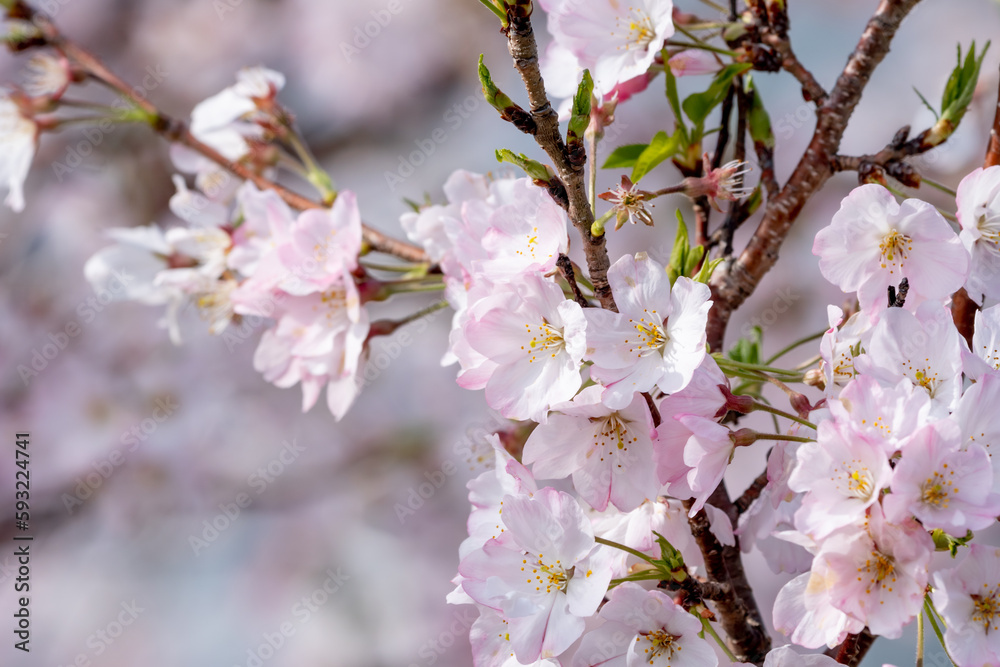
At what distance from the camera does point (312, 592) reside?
209 centimetres

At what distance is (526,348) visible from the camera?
51cm

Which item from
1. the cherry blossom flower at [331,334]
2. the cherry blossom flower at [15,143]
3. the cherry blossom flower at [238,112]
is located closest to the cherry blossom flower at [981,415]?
the cherry blossom flower at [331,334]

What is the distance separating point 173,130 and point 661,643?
2.63 ft

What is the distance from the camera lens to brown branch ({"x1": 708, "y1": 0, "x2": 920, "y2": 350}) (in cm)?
65

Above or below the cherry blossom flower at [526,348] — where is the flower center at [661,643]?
below

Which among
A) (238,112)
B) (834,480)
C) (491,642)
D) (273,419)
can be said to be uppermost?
(834,480)

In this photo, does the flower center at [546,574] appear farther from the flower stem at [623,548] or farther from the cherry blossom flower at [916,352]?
the cherry blossom flower at [916,352]

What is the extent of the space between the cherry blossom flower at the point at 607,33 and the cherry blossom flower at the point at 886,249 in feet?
0.73

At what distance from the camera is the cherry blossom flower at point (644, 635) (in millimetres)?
502

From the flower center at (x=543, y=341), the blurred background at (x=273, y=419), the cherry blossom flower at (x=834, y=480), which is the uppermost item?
the cherry blossom flower at (x=834, y=480)

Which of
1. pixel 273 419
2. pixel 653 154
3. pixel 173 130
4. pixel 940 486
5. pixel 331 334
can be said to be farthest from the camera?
pixel 273 419

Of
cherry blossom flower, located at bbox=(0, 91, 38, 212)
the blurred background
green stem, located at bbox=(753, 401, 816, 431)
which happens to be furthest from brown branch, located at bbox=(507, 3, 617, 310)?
the blurred background

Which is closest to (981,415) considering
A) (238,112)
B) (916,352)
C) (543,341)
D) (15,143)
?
(916,352)

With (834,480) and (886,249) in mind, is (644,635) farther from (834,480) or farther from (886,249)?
(886,249)
